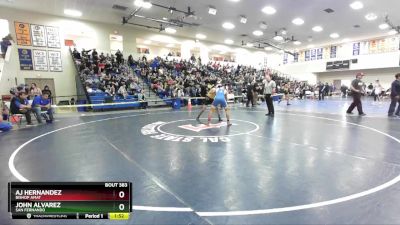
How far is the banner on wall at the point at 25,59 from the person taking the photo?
52.2 ft

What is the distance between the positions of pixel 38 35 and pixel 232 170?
18160mm

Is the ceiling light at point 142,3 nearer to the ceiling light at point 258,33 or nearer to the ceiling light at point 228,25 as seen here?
the ceiling light at point 228,25

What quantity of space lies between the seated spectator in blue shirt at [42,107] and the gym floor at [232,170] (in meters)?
2.58

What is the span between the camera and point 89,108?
1438 cm

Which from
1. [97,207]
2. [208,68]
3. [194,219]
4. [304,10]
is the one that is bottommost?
[194,219]

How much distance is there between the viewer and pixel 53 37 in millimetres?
17078

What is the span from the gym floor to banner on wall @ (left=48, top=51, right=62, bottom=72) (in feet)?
39.4

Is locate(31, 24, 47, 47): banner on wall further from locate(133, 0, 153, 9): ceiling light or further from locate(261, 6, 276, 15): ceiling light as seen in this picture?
locate(261, 6, 276, 15): ceiling light

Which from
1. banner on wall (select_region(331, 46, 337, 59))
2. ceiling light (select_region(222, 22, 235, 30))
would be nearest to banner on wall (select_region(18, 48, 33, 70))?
ceiling light (select_region(222, 22, 235, 30))

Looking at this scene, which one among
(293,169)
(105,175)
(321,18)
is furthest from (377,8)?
(105,175)

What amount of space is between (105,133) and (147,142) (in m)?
1.92

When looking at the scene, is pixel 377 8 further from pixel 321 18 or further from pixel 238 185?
pixel 238 185

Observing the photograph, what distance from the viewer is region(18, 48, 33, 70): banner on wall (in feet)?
52.2

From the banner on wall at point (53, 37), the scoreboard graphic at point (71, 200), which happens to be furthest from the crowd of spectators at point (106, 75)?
the scoreboard graphic at point (71, 200)
